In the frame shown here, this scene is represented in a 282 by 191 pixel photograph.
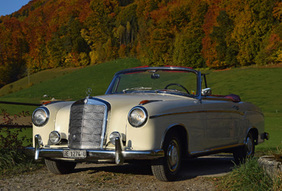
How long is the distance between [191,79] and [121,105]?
2138 millimetres

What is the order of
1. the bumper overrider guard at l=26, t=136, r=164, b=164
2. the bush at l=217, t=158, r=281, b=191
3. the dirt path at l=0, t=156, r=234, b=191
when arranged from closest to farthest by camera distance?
the bush at l=217, t=158, r=281, b=191 < the bumper overrider guard at l=26, t=136, r=164, b=164 < the dirt path at l=0, t=156, r=234, b=191

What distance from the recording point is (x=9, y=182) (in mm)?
7105

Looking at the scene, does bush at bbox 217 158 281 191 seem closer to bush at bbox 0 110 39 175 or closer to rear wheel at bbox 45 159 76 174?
rear wheel at bbox 45 159 76 174

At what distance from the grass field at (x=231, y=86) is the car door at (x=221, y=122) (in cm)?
293

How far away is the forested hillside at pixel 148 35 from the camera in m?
47.1

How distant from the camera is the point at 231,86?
42219 mm

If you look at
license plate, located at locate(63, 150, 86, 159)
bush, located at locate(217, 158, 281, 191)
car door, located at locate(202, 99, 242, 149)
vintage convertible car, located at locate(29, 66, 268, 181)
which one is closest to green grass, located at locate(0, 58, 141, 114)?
car door, located at locate(202, 99, 242, 149)

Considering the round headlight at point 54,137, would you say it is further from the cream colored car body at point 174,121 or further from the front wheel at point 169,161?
the front wheel at point 169,161

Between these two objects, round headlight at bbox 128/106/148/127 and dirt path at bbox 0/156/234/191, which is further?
dirt path at bbox 0/156/234/191

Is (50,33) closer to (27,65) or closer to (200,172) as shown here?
(27,65)

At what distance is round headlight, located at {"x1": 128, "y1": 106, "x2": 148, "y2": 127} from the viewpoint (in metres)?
6.19

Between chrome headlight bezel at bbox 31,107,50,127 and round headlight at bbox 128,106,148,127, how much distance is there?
64.0 inches

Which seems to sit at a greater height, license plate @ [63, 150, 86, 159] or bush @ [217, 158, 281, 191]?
license plate @ [63, 150, 86, 159]

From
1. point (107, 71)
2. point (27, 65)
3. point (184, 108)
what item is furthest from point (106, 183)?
point (27, 65)
